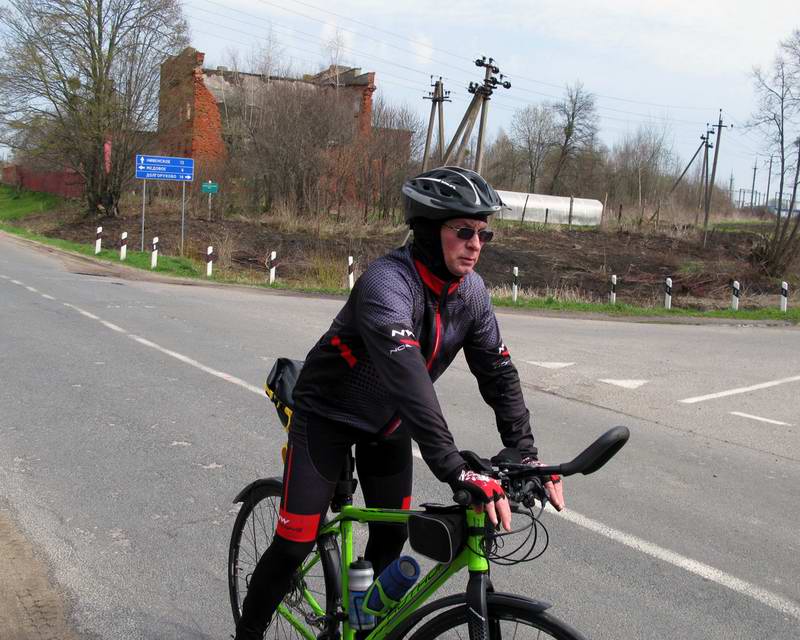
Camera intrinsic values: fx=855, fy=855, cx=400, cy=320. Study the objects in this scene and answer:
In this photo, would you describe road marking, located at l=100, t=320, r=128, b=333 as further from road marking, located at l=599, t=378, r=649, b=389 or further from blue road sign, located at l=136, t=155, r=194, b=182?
blue road sign, located at l=136, t=155, r=194, b=182

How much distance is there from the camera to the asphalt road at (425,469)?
13.5ft

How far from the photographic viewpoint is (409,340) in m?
2.39

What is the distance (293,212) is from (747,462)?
37.4 m

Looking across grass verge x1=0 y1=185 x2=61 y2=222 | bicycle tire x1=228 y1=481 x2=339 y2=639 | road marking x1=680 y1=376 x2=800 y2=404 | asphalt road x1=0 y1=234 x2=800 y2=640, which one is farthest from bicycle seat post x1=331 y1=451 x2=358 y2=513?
grass verge x1=0 y1=185 x2=61 y2=222

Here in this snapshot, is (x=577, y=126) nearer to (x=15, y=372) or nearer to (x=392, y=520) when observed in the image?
(x=15, y=372)

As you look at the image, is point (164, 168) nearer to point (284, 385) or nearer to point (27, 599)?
point (27, 599)

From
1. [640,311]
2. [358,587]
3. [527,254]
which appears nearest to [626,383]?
[358,587]

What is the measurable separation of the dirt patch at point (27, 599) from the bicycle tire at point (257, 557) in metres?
0.79

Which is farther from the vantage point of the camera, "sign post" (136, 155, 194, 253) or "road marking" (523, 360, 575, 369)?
"sign post" (136, 155, 194, 253)

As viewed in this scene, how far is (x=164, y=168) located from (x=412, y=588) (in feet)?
100

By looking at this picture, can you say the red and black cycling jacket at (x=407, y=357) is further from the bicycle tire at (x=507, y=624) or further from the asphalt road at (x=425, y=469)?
the asphalt road at (x=425, y=469)

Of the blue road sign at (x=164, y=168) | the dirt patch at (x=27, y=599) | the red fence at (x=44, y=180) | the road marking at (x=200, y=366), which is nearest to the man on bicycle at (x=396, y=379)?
the dirt patch at (x=27, y=599)

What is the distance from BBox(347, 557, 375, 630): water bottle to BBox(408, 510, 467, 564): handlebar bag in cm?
53

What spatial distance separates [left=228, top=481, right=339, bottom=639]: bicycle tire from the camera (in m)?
2.88
